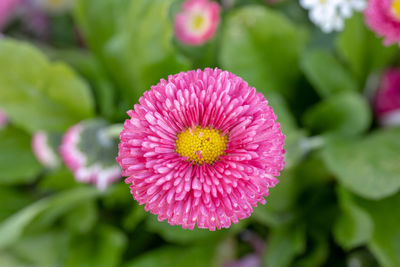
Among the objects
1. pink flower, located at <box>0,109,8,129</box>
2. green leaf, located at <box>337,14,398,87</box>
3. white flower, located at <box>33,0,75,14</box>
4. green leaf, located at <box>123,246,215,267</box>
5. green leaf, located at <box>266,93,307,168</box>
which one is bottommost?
green leaf, located at <box>123,246,215,267</box>

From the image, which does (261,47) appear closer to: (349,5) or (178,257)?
(349,5)

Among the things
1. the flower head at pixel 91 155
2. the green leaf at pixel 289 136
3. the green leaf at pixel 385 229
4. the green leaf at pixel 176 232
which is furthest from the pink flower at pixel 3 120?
the green leaf at pixel 385 229

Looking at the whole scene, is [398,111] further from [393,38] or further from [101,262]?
[101,262]

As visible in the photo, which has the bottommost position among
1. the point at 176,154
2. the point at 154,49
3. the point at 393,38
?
the point at 176,154

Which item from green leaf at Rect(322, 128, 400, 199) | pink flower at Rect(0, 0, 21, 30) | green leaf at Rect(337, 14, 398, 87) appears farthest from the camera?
pink flower at Rect(0, 0, 21, 30)

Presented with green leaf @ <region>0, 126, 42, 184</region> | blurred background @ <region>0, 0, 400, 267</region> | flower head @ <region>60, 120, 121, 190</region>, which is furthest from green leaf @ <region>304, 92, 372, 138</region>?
green leaf @ <region>0, 126, 42, 184</region>

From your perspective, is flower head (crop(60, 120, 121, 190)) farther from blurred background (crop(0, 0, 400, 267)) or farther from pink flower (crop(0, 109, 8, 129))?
pink flower (crop(0, 109, 8, 129))

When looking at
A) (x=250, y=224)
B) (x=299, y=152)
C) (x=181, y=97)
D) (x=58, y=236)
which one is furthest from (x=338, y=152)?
(x=58, y=236)

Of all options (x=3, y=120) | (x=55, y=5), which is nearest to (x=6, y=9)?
(x=55, y=5)
